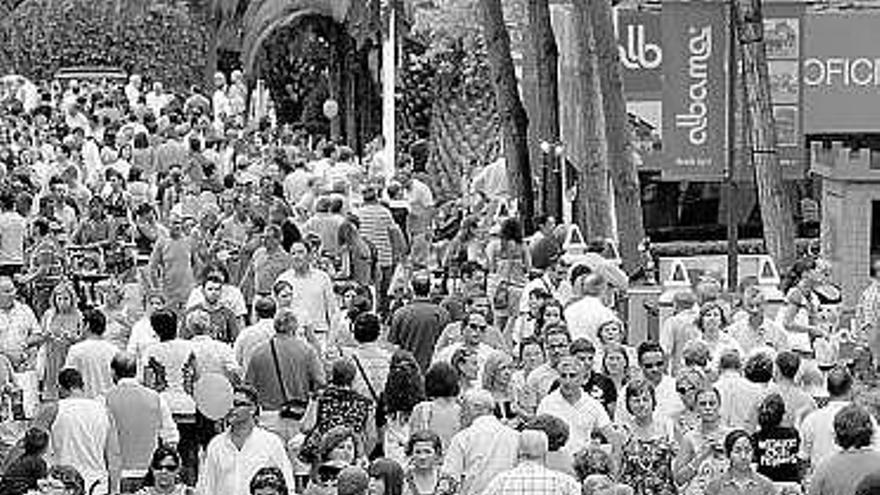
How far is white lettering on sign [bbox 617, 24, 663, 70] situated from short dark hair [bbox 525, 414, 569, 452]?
1948 centimetres

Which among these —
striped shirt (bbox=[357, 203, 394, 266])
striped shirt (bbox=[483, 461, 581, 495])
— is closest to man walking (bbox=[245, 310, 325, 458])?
striped shirt (bbox=[483, 461, 581, 495])

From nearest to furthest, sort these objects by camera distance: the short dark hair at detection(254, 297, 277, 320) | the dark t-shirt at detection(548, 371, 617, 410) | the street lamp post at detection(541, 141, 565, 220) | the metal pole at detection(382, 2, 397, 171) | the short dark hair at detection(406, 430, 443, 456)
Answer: the short dark hair at detection(406, 430, 443, 456)
the dark t-shirt at detection(548, 371, 617, 410)
the short dark hair at detection(254, 297, 277, 320)
the metal pole at detection(382, 2, 397, 171)
the street lamp post at detection(541, 141, 565, 220)

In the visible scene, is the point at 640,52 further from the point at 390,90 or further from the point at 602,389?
the point at 602,389

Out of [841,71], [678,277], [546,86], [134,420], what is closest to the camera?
[134,420]

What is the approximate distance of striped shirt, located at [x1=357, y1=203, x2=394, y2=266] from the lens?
1125 inches

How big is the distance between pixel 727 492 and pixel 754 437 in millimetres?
1009

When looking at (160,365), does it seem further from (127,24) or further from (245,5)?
(127,24)

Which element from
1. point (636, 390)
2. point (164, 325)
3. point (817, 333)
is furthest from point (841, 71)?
point (636, 390)

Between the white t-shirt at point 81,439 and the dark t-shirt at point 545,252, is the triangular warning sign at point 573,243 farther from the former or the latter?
the white t-shirt at point 81,439

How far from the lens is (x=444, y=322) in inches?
865

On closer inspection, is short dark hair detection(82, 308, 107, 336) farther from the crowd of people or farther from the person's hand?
the person's hand

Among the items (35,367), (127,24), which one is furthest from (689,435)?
(127,24)

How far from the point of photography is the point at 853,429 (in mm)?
16188

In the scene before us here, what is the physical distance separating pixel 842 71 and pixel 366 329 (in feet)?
56.6
